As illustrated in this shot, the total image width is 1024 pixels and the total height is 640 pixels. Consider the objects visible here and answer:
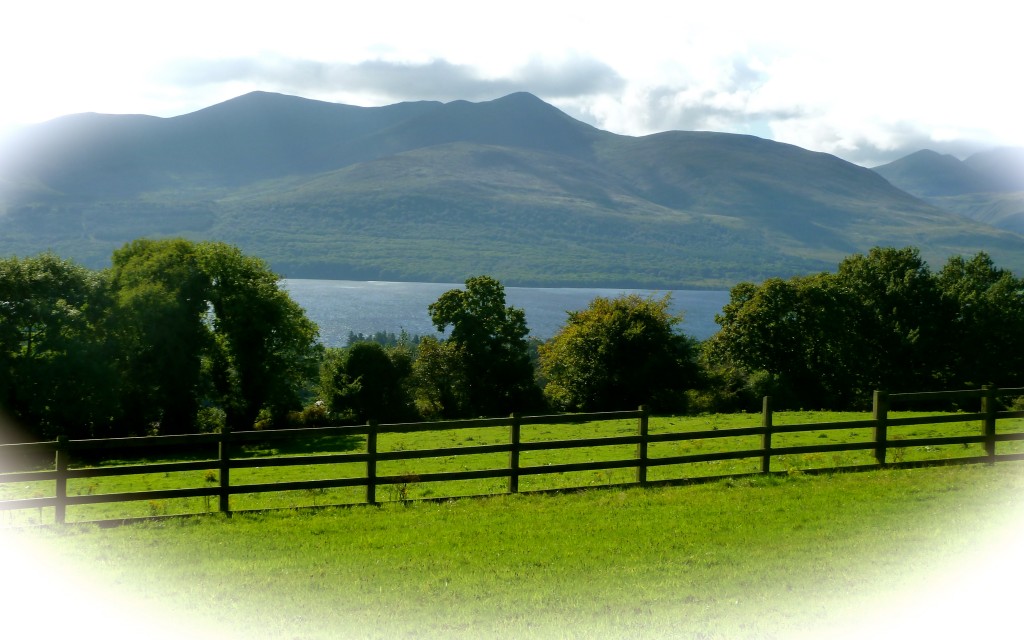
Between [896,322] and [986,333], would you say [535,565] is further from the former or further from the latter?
[986,333]

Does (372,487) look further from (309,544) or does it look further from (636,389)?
(636,389)

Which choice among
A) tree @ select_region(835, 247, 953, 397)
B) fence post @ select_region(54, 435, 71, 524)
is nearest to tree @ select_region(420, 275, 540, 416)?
tree @ select_region(835, 247, 953, 397)

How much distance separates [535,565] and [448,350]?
4563 centimetres

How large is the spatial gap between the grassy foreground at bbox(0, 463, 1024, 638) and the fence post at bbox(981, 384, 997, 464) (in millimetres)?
2405

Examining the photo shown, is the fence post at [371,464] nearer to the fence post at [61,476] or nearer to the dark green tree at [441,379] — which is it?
the fence post at [61,476]

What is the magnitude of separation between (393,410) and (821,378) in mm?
30528

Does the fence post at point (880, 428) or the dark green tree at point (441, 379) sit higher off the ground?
the fence post at point (880, 428)

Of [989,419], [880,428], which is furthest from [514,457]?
[989,419]

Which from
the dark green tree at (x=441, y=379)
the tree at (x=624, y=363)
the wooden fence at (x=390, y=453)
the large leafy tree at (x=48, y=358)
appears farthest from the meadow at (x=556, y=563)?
the dark green tree at (x=441, y=379)

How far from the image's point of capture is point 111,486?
77.9 feet

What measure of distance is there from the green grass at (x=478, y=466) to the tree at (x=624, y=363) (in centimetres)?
1389

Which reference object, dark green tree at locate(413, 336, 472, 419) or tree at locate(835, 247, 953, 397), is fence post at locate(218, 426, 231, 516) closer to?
dark green tree at locate(413, 336, 472, 419)

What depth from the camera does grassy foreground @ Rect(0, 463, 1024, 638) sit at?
8.12 metres

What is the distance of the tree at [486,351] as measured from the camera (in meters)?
55.2
